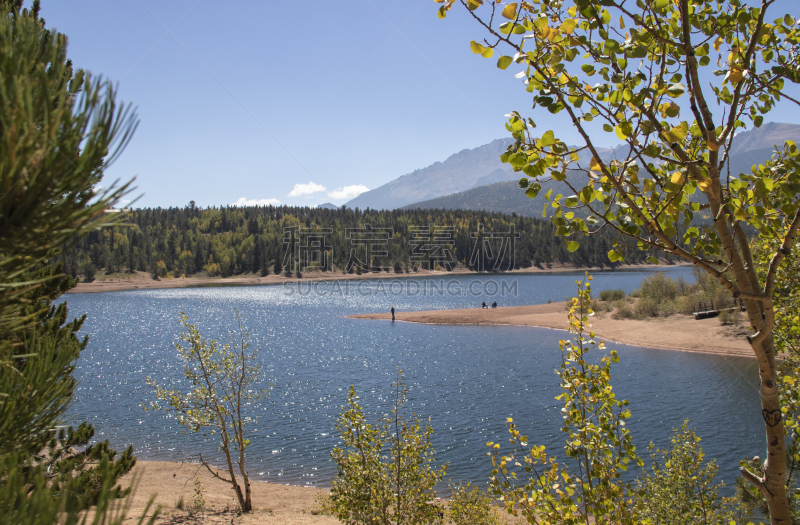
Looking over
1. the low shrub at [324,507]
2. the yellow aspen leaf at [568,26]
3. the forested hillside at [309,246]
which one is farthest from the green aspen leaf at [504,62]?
the forested hillside at [309,246]

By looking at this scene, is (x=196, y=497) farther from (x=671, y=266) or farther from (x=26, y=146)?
(x=671, y=266)

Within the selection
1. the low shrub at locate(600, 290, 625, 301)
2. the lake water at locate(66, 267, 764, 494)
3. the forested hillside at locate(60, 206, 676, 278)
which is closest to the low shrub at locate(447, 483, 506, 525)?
the lake water at locate(66, 267, 764, 494)

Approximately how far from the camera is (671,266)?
6870 inches

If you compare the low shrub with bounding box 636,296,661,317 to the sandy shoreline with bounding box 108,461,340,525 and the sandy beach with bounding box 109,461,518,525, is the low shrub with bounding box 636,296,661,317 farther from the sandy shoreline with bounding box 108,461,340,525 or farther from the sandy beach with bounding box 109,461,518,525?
the sandy shoreline with bounding box 108,461,340,525

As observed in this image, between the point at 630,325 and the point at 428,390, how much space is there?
989 inches

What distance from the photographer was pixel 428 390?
87.8ft

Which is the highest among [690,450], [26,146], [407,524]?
[26,146]

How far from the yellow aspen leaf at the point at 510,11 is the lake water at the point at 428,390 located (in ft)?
25.3

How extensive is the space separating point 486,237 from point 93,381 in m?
154

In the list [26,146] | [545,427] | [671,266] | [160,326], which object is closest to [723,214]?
[26,146]

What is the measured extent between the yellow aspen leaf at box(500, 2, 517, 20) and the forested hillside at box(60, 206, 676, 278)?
15060cm

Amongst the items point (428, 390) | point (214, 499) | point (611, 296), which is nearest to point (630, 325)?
point (611, 296)

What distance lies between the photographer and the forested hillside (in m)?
154

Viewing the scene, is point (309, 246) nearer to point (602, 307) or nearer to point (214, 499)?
point (602, 307)
